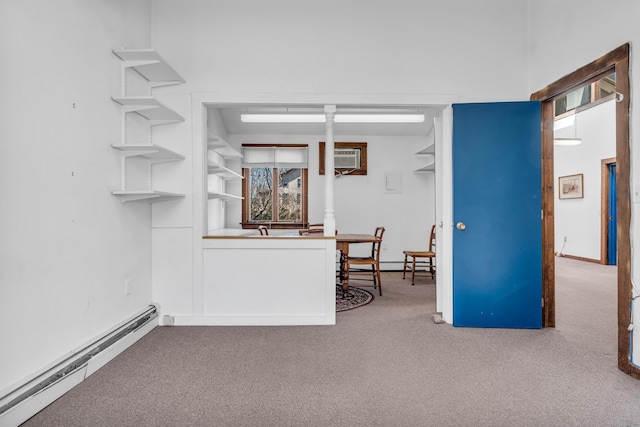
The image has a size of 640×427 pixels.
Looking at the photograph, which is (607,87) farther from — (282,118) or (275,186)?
(275,186)

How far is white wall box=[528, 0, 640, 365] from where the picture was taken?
2.31 metres

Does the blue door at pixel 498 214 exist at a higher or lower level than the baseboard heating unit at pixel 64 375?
higher

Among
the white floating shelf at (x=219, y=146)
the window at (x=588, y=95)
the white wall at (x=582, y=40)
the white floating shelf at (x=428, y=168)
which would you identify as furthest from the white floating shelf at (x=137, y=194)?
the window at (x=588, y=95)

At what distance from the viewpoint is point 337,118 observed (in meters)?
5.75

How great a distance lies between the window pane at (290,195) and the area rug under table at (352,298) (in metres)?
2.06

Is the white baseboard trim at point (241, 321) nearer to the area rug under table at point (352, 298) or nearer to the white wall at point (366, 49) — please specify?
the area rug under table at point (352, 298)

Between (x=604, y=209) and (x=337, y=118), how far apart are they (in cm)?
569

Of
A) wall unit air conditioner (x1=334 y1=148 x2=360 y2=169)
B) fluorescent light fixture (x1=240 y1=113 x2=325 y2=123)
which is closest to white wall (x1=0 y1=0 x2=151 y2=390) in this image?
fluorescent light fixture (x1=240 y1=113 x2=325 y2=123)

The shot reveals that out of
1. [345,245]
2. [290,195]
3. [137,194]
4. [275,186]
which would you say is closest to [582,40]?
[345,245]

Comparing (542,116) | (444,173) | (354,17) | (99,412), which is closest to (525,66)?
(542,116)

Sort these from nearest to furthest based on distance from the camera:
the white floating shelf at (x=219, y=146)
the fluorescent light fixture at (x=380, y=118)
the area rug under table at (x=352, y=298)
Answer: the area rug under table at (x=352, y=298) → the white floating shelf at (x=219, y=146) → the fluorescent light fixture at (x=380, y=118)

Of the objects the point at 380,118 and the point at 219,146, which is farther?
the point at 380,118

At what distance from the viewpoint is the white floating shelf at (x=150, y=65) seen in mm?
2799

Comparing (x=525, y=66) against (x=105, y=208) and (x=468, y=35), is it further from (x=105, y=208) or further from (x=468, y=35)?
(x=105, y=208)
